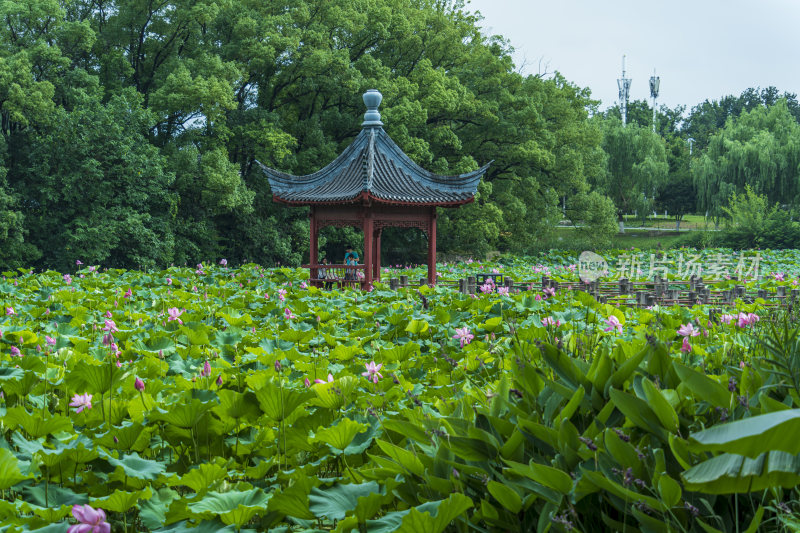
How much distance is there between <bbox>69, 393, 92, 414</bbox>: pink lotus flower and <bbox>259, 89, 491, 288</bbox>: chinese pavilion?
27.1 feet

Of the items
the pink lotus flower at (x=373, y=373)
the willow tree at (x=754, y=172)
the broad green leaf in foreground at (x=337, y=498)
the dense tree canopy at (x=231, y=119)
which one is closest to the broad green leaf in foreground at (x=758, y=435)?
the broad green leaf in foreground at (x=337, y=498)

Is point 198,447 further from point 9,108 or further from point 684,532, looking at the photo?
point 9,108

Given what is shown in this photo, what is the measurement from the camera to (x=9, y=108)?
16.8 meters

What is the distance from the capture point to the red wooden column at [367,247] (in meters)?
10.8

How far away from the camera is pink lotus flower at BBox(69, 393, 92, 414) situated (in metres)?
2.51

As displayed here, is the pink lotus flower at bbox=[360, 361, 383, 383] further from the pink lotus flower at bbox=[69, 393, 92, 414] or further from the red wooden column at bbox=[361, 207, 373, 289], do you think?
the red wooden column at bbox=[361, 207, 373, 289]

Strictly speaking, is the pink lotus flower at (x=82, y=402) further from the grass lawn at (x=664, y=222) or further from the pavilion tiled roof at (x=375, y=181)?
the grass lawn at (x=664, y=222)

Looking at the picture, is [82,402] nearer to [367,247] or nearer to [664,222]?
[367,247]

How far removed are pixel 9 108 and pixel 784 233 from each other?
1038 inches

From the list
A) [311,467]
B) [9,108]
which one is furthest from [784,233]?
[311,467]

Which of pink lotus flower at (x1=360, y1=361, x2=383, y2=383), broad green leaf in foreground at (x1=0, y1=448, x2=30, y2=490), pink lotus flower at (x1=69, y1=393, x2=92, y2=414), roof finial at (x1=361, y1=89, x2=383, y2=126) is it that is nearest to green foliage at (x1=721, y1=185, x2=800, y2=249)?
roof finial at (x1=361, y1=89, x2=383, y2=126)

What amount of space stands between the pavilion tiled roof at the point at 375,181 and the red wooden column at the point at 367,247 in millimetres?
386

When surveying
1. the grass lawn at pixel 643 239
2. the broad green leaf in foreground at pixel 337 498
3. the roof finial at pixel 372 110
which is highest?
the roof finial at pixel 372 110

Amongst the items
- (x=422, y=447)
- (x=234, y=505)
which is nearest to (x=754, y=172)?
(x=422, y=447)
